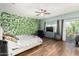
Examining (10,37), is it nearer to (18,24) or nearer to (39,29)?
(18,24)

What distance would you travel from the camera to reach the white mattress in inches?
74.0

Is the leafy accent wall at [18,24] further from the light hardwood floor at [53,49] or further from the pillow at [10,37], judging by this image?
the light hardwood floor at [53,49]

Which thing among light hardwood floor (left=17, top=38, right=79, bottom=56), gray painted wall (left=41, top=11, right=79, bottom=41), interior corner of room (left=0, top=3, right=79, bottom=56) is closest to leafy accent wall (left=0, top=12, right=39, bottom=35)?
interior corner of room (left=0, top=3, right=79, bottom=56)

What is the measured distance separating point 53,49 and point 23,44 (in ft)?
1.76

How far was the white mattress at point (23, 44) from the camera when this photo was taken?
1881 millimetres

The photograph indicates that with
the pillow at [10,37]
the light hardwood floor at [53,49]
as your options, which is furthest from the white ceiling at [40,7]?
the light hardwood floor at [53,49]

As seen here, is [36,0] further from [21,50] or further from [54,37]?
[21,50]

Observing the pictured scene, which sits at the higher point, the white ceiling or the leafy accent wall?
the white ceiling

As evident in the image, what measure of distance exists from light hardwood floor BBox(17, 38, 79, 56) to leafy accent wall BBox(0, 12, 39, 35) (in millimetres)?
307

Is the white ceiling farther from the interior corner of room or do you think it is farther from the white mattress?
the white mattress

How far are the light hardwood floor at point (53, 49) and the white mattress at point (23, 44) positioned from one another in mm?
78

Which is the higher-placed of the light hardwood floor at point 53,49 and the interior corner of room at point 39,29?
the interior corner of room at point 39,29

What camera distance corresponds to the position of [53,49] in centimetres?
199

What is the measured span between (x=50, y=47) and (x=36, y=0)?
2.83 feet
